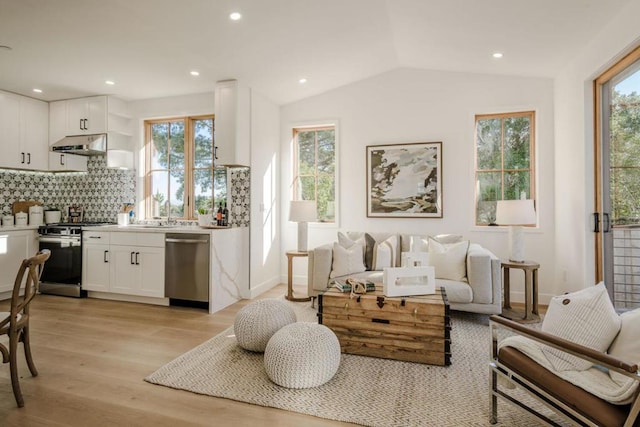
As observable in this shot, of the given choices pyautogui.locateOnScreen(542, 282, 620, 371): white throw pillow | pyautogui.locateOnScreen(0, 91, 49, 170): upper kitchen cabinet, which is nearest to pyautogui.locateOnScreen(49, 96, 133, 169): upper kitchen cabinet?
pyautogui.locateOnScreen(0, 91, 49, 170): upper kitchen cabinet

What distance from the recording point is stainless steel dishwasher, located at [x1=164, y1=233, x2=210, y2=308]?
13.0 feet

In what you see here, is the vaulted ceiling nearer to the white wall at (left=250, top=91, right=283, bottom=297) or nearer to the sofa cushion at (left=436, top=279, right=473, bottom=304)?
the white wall at (left=250, top=91, right=283, bottom=297)

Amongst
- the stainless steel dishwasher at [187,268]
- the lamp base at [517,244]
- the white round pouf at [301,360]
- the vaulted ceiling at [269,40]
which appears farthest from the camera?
the stainless steel dishwasher at [187,268]

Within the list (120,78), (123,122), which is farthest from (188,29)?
(123,122)

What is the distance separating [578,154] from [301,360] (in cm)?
341

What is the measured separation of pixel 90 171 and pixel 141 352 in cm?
373

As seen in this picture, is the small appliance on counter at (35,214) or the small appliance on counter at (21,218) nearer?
the small appliance on counter at (21,218)

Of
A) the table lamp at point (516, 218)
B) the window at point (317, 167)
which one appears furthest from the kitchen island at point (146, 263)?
the table lamp at point (516, 218)

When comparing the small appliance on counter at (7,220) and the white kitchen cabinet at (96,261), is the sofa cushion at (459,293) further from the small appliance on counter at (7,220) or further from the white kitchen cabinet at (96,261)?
the small appliance on counter at (7,220)

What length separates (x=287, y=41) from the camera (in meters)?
3.57

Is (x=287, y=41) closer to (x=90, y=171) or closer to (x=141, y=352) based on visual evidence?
(x=141, y=352)

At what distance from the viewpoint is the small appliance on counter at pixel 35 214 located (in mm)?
4945

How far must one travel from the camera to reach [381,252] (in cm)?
416

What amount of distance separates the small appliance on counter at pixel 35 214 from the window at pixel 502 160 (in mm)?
6271
